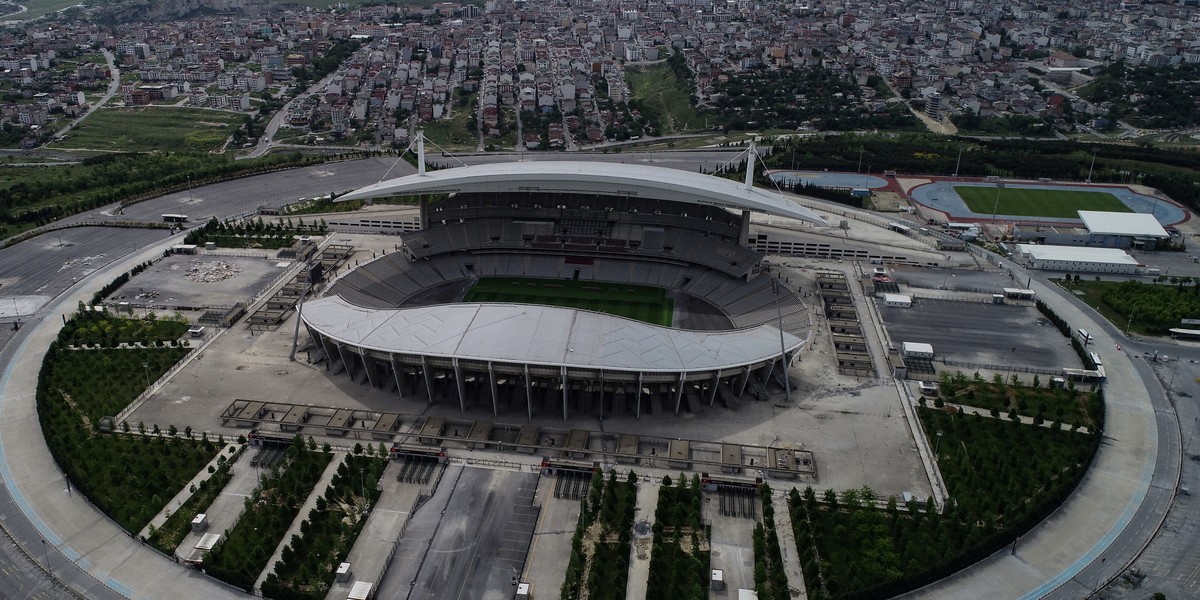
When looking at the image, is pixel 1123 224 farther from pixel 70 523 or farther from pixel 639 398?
pixel 70 523

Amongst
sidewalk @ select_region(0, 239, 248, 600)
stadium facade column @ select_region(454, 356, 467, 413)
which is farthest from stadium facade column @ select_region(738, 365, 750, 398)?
sidewalk @ select_region(0, 239, 248, 600)

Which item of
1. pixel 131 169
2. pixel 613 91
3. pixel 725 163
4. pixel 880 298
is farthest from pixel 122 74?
pixel 880 298

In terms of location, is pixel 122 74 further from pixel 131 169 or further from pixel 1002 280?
pixel 1002 280

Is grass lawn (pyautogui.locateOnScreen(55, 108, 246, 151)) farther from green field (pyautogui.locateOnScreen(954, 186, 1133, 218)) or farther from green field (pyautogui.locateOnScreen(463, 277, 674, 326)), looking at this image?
green field (pyautogui.locateOnScreen(954, 186, 1133, 218))

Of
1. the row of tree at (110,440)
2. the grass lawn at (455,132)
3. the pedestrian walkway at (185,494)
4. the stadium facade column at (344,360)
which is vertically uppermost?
the stadium facade column at (344,360)

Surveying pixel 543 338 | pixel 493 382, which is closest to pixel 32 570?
pixel 493 382

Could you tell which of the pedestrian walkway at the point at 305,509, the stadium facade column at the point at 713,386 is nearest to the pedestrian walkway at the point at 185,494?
the pedestrian walkway at the point at 305,509

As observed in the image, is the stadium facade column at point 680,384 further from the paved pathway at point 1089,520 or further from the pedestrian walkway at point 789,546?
the paved pathway at point 1089,520
